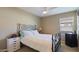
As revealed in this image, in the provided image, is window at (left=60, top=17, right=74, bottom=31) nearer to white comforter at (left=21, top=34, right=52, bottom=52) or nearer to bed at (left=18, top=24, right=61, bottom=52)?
bed at (left=18, top=24, right=61, bottom=52)

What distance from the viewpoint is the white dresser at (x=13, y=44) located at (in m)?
1.44

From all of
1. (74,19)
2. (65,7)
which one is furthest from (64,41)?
(65,7)

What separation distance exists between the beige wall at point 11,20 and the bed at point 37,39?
107 millimetres

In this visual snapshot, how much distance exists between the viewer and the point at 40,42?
4.85 ft

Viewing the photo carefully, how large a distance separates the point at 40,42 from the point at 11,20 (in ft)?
2.27

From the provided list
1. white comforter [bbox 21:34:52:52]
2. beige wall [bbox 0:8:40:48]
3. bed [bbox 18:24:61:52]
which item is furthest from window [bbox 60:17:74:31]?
beige wall [bbox 0:8:40:48]

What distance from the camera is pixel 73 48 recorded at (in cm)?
150

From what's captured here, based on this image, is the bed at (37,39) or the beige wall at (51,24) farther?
the beige wall at (51,24)

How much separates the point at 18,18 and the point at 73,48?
1.22m

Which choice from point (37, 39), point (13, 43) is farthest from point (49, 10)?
point (13, 43)

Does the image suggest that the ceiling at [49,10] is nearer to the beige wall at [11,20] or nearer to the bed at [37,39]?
the beige wall at [11,20]

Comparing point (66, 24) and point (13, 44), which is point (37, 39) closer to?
point (13, 44)

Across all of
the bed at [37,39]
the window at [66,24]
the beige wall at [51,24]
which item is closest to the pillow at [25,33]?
the bed at [37,39]
